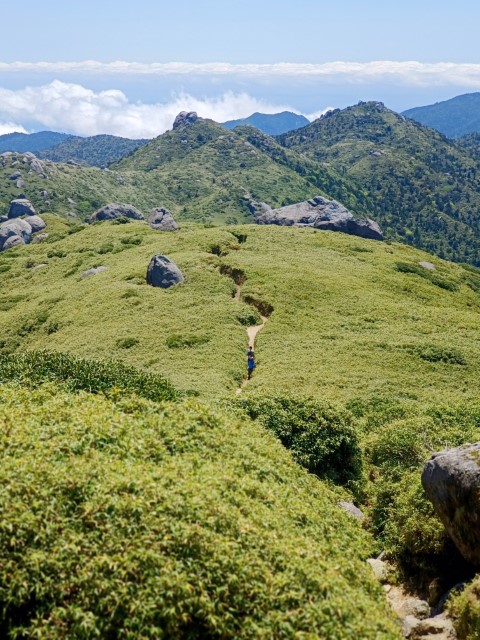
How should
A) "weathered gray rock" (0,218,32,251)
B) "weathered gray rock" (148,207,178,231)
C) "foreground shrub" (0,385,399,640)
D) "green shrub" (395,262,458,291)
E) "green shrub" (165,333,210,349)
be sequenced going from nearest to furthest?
"foreground shrub" (0,385,399,640)
"green shrub" (165,333,210,349)
"green shrub" (395,262,458,291)
"weathered gray rock" (148,207,178,231)
"weathered gray rock" (0,218,32,251)

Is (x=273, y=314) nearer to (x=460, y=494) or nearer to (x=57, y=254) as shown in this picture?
(x=460, y=494)

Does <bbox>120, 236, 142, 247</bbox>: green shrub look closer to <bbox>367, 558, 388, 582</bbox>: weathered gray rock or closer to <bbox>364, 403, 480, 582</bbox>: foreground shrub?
<bbox>364, 403, 480, 582</bbox>: foreground shrub

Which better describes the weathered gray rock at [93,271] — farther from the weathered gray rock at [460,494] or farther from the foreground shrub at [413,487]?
the weathered gray rock at [460,494]

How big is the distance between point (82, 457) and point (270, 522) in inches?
228

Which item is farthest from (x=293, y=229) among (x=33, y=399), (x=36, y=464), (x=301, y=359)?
(x=36, y=464)

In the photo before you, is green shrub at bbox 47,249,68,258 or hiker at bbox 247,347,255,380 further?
green shrub at bbox 47,249,68,258

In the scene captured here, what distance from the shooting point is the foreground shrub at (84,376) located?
86.7ft

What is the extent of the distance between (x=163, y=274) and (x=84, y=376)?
1682 inches

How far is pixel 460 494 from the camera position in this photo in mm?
16562

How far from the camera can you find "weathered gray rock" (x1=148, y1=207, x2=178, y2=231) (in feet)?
A: 378

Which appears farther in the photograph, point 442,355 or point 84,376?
point 442,355

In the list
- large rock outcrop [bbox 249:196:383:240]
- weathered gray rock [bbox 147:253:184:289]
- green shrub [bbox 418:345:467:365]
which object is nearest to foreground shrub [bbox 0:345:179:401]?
green shrub [bbox 418:345:467:365]

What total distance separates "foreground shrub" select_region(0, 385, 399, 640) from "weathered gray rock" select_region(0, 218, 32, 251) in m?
122

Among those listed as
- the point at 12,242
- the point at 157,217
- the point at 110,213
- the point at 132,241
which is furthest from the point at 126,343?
the point at 110,213
